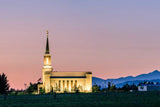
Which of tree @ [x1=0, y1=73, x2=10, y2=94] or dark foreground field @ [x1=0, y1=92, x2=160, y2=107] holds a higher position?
tree @ [x1=0, y1=73, x2=10, y2=94]

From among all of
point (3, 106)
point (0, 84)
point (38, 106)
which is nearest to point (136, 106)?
point (38, 106)

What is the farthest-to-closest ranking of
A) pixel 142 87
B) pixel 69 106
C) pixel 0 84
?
1. pixel 142 87
2. pixel 0 84
3. pixel 69 106

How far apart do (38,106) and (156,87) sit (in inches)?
5453

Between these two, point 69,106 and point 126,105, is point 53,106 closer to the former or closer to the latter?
point 69,106

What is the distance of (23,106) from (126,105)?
533 inches

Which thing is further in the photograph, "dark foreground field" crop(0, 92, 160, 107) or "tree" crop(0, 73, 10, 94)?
"tree" crop(0, 73, 10, 94)

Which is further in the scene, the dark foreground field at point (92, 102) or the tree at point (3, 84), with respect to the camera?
the tree at point (3, 84)

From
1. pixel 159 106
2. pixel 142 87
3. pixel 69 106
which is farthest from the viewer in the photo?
pixel 142 87

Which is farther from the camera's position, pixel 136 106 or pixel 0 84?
pixel 0 84

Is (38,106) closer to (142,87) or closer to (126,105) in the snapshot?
(126,105)

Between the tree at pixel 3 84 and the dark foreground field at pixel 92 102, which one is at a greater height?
the tree at pixel 3 84

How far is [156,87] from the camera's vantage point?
18712 centimetres

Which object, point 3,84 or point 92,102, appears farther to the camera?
point 3,84

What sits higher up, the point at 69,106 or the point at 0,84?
the point at 0,84
